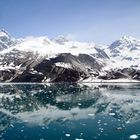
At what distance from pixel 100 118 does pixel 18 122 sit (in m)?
13.7

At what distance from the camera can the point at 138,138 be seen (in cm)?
3600

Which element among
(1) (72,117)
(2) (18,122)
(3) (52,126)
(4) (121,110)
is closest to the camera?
(3) (52,126)

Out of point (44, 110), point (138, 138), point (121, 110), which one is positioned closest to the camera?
point (138, 138)

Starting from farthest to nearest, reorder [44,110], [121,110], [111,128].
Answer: [44,110]
[121,110]
[111,128]

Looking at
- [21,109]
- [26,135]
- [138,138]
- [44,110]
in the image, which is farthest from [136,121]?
[21,109]

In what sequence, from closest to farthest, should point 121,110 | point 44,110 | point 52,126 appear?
point 52,126 < point 121,110 < point 44,110

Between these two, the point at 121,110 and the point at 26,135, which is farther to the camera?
the point at 121,110

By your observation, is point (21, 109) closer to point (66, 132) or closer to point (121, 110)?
point (121, 110)

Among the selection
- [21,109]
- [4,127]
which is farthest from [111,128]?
[21,109]

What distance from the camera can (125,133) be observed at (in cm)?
3938

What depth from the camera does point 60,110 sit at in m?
63.0

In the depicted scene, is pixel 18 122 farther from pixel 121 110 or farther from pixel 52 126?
pixel 121 110

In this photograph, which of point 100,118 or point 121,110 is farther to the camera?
point 121,110

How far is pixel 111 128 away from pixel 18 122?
16079 millimetres
